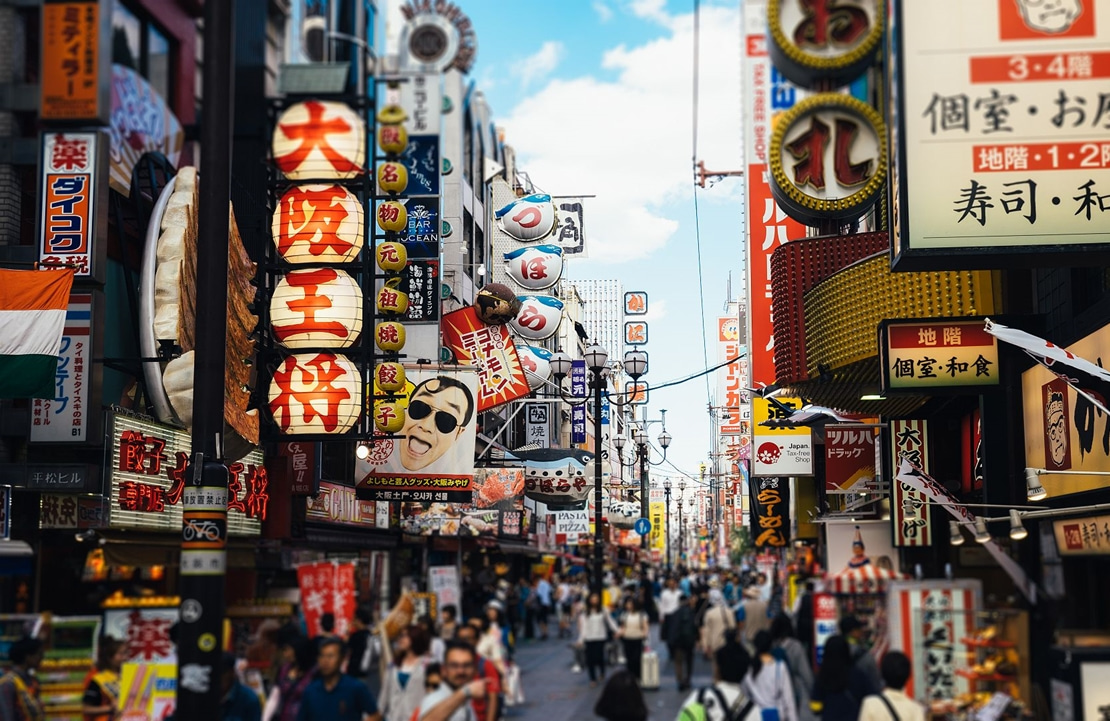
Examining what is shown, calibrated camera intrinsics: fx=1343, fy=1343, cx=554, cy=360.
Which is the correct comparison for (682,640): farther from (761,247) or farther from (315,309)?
(761,247)

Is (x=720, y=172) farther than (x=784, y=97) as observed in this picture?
Yes

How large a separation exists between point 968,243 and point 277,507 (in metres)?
18.3

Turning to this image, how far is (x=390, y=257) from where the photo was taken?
25766mm

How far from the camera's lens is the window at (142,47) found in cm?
2111

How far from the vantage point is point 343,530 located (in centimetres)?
3372

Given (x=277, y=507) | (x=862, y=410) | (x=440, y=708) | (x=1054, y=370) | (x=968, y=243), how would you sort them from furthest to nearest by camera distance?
(x=277, y=507), (x=862, y=410), (x=1054, y=370), (x=968, y=243), (x=440, y=708)

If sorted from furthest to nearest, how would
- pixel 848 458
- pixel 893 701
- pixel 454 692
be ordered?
pixel 848 458 < pixel 454 692 < pixel 893 701

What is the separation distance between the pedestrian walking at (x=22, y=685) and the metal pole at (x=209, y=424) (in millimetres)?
1217

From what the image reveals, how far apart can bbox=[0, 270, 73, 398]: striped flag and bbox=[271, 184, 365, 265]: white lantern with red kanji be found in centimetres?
425

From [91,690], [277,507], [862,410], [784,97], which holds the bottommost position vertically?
[91,690]

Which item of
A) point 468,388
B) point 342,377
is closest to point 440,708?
point 342,377

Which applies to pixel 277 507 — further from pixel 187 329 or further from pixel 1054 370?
pixel 1054 370

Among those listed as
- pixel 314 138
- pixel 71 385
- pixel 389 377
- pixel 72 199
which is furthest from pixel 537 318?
pixel 72 199

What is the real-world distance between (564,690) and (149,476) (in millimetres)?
8041
